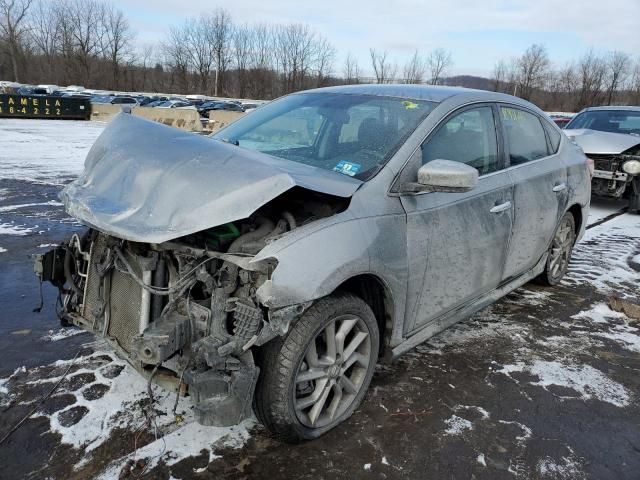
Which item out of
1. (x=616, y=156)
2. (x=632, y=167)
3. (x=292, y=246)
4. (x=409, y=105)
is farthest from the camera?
(x=616, y=156)

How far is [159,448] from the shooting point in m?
2.45

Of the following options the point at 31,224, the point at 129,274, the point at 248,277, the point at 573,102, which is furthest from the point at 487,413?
the point at 573,102

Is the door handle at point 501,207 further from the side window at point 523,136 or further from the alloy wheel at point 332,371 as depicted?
the alloy wheel at point 332,371

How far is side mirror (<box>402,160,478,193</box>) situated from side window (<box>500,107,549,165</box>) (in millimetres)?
1253

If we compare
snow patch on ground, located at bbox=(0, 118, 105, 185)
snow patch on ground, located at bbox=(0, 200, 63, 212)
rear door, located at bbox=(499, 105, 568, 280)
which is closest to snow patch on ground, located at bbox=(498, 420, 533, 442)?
rear door, located at bbox=(499, 105, 568, 280)

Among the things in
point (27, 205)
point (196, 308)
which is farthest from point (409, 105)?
point (27, 205)

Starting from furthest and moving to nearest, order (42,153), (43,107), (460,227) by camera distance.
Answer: (43,107) → (42,153) → (460,227)

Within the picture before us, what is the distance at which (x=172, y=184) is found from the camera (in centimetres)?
234

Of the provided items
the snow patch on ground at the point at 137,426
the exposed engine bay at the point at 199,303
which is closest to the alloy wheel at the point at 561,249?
the exposed engine bay at the point at 199,303

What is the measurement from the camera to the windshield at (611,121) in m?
9.23

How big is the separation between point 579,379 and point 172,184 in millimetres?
2907

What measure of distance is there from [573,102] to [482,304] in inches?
2696

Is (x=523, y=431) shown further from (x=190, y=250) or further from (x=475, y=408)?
(x=190, y=250)

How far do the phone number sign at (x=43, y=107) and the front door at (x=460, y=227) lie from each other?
91.3ft
